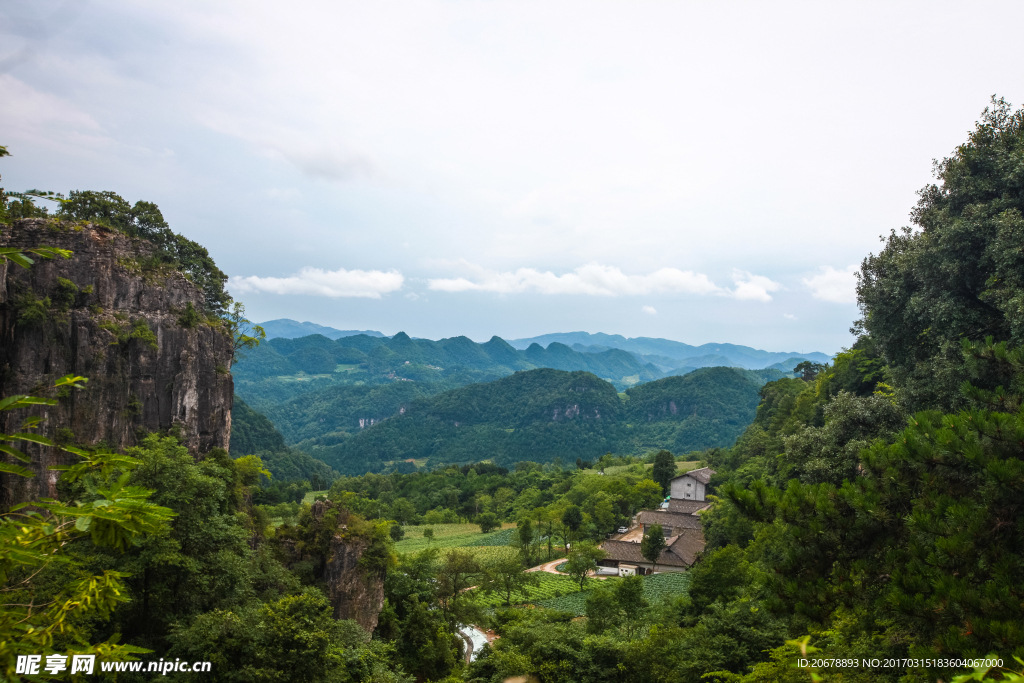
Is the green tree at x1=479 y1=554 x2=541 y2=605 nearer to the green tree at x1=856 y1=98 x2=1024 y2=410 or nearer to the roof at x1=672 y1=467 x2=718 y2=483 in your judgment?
the green tree at x1=856 y1=98 x2=1024 y2=410

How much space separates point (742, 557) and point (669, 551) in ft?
57.8

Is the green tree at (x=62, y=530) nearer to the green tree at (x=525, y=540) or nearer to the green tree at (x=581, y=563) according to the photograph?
the green tree at (x=581, y=563)

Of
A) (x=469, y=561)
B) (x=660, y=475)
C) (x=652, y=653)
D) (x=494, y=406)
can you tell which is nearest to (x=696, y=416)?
(x=494, y=406)

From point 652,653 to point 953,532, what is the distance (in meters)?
9.13

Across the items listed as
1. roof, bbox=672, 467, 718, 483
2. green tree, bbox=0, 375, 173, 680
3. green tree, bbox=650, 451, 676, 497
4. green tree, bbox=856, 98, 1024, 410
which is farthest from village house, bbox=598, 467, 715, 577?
green tree, bbox=0, 375, 173, 680

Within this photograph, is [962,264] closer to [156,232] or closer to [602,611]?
[602,611]

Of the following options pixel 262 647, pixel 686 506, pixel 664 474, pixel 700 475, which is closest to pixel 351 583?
pixel 262 647

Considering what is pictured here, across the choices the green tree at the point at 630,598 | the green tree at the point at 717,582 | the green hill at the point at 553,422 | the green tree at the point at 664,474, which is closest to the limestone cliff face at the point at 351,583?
the green tree at the point at 630,598

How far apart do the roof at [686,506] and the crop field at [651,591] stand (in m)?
13.3

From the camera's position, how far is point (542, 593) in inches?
1273

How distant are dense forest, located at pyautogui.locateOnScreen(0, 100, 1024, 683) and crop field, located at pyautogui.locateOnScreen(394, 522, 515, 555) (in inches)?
660

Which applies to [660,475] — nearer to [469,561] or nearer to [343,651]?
[469,561]

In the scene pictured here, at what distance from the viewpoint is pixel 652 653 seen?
12.7 metres

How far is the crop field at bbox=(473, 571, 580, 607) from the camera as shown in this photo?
30531 mm
